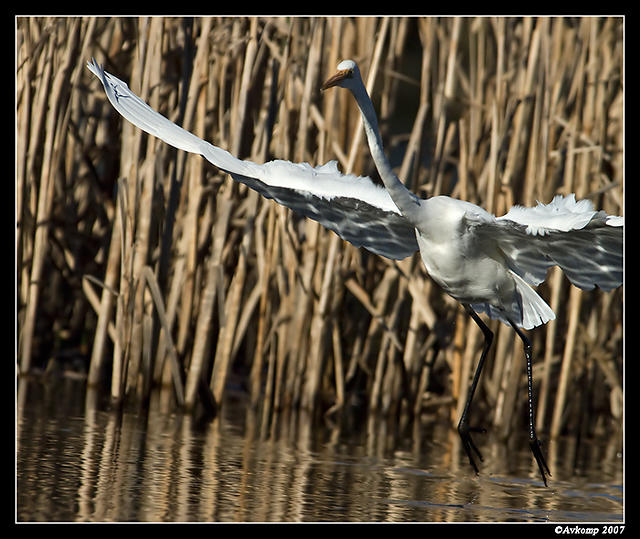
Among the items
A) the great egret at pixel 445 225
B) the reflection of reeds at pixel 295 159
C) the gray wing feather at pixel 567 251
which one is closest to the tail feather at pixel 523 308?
Answer: the great egret at pixel 445 225

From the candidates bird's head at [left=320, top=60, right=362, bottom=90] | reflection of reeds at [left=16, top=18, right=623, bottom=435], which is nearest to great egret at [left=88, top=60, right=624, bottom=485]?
bird's head at [left=320, top=60, right=362, bottom=90]

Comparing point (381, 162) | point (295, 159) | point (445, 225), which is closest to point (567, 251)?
point (445, 225)

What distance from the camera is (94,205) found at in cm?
716

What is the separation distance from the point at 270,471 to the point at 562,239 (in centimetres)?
179

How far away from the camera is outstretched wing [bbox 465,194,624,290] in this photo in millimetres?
3996

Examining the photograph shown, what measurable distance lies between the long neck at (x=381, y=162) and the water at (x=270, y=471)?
50.8 inches

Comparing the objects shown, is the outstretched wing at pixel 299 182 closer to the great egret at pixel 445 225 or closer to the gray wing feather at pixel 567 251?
the great egret at pixel 445 225

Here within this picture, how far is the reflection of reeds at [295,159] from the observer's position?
20.4ft

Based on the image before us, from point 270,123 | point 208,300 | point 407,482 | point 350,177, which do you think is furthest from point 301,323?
point 350,177

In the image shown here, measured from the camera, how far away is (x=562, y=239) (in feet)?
14.2

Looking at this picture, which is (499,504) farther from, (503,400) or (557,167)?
(557,167)

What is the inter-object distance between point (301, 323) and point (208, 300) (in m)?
0.60

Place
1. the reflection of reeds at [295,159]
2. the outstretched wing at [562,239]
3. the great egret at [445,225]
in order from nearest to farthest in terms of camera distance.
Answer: the outstretched wing at [562,239] < the great egret at [445,225] < the reflection of reeds at [295,159]

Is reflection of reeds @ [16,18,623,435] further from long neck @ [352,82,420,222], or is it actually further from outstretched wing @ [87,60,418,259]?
long neck @ [352,82,420,222]
